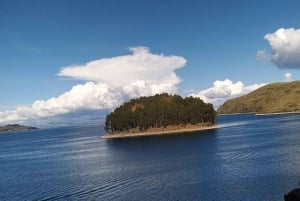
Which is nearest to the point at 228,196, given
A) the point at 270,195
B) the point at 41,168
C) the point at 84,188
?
the point at 270,195

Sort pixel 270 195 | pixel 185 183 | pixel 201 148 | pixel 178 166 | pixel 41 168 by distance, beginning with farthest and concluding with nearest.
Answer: pixel 201 148 → pixel 41 168 → pixel 178 166 → pixel 185 183 → pixel 270 195

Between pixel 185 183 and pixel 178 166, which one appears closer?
pixel 185 183

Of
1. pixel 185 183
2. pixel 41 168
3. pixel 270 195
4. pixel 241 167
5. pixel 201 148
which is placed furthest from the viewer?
pixel 201 148

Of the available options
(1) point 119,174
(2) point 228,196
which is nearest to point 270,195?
(2) point 228,196

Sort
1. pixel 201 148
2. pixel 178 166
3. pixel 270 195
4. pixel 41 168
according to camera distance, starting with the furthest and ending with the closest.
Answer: pixel 201 148, pixel 41 168, pixel 178 166, pixel 270 195

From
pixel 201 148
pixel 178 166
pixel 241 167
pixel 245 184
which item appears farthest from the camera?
pixel 201 148

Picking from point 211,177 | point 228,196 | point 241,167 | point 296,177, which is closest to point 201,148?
point 241,167

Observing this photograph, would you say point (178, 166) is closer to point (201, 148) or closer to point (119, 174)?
point (119, 174)

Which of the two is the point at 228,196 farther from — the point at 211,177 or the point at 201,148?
the point at 201,148

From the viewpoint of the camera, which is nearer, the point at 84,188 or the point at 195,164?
the point at 84,188
